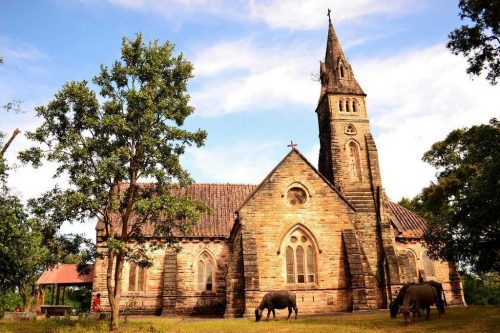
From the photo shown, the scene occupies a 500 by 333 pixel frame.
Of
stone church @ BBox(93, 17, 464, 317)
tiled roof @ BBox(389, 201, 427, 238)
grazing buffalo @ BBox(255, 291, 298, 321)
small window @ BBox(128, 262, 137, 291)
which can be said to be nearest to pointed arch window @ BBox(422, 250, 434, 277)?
stone church @ BBox(93, 17, 464, 317)

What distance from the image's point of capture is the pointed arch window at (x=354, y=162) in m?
31.1

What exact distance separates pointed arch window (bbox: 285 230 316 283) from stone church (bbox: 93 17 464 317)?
64 mm

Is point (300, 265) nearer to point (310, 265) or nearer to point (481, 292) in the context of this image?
point (310, 265)

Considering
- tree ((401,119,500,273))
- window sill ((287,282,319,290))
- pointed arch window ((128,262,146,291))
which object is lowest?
window sill ((287,282,319,290))

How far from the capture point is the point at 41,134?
18.9m

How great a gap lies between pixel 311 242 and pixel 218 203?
10746mm

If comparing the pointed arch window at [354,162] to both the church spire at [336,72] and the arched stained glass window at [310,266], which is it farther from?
the arched stained glass window at [310,266]

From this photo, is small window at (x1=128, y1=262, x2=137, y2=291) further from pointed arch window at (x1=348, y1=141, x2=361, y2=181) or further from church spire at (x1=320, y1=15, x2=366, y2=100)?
church spire at (x1=320, y1=15, x2=366, y2=100)

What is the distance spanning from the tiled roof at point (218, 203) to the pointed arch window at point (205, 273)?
1.85 meters

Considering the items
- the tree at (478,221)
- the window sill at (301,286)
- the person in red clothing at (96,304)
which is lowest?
the person in red clothing at (96,304)

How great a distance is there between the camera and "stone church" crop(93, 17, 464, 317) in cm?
2470

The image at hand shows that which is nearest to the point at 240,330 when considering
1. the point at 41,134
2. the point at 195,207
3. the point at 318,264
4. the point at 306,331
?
the point at 306,331

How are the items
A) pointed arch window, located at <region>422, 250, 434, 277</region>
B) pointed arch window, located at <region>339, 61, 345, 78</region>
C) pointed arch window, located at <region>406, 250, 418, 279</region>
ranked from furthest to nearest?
pointed arch window, located at <region>339, 61, 345, 78</region>, pointed arch window, located at <region>422, 250, 434, 277</region>, pointed arch window, located at <region>406, 250, 418, 279</region>

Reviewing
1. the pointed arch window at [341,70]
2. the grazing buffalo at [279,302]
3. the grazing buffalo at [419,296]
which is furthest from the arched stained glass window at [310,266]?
the pointed arch window at [341,70]
